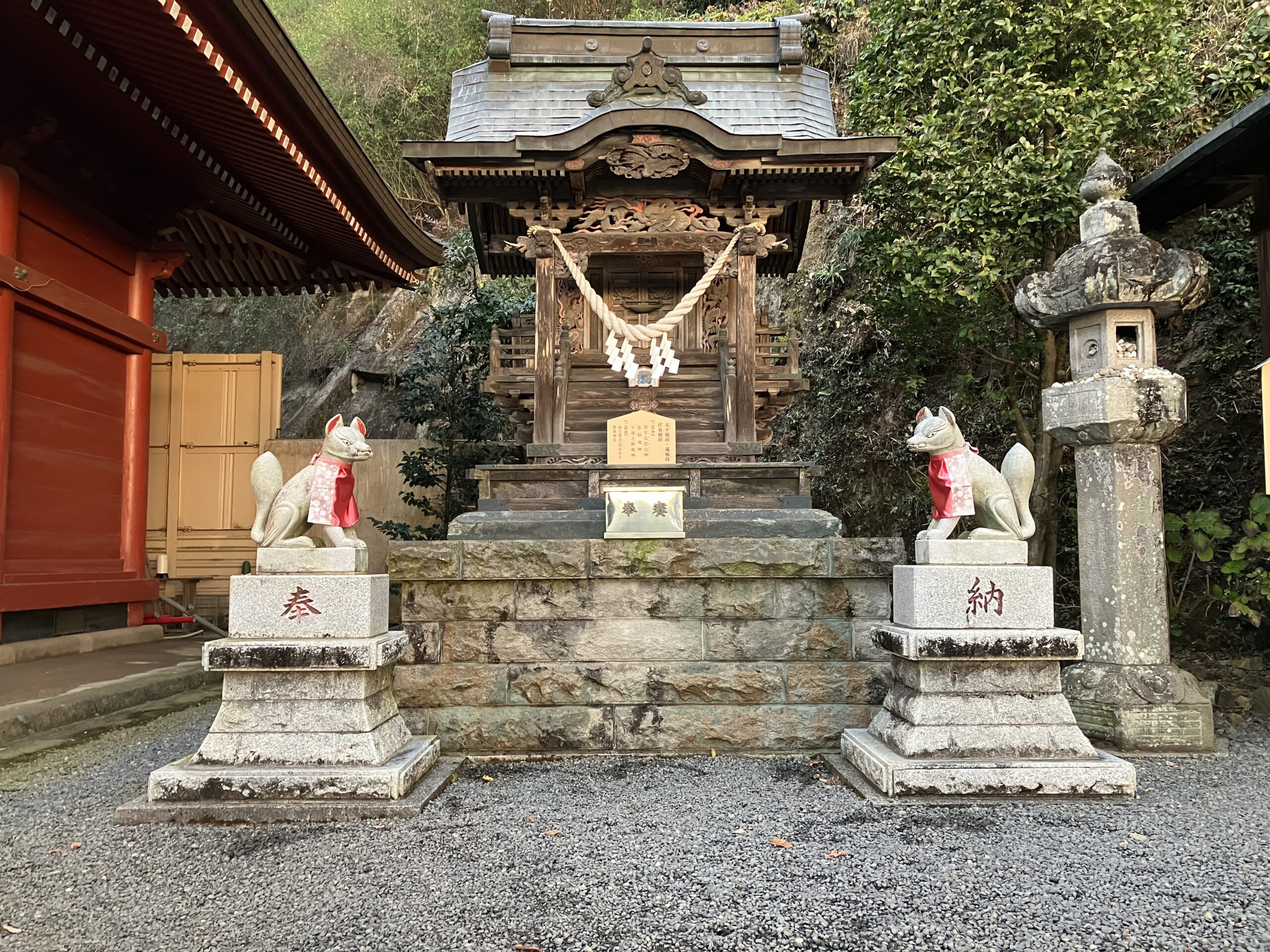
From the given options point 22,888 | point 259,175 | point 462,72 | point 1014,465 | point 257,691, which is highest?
point 462,72

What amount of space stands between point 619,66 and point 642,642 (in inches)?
214

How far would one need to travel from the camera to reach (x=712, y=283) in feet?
21.7

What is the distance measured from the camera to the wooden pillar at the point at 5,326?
5496 mm

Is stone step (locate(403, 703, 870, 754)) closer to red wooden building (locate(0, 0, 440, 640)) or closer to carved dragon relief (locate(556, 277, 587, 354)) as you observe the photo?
carved dragon relief (locate(556, 277, 587, 354))

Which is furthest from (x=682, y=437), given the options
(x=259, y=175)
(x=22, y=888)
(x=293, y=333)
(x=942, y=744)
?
(x=293, y=333)

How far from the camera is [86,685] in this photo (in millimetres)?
5281

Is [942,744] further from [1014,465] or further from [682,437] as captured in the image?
[682,437]

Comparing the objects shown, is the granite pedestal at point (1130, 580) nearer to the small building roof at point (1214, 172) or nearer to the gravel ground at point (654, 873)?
the gravel ground at point (654, 873)

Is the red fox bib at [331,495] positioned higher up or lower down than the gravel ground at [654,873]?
higher up

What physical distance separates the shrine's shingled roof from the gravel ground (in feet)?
18.9

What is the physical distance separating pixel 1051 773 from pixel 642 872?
7.14ft

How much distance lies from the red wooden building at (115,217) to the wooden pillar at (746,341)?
3521mm

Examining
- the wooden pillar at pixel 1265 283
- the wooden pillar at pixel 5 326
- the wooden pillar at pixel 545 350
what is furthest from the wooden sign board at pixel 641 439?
the wooden pillar at pixel 5 326

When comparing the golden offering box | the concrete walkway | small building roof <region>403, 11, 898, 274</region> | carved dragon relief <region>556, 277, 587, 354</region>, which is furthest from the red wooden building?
the golden offering box
